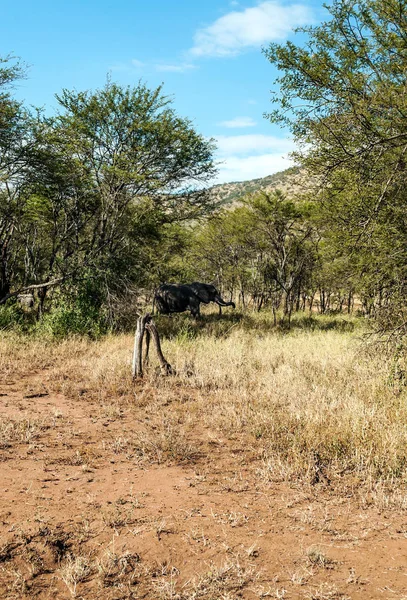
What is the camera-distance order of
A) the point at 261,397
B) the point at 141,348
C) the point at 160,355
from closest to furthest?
the point at 261,397
the point at 141,348
the point at 160,355

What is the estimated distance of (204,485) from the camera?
480 cm

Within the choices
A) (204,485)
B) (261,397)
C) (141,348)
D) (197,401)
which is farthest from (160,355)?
(204,485)

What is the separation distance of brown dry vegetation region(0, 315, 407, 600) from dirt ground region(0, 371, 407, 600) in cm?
1

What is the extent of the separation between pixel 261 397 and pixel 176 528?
393cm

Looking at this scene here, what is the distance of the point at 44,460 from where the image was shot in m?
5.22

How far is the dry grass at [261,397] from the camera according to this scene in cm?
521

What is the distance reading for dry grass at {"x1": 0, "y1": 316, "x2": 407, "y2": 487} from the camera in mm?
5215

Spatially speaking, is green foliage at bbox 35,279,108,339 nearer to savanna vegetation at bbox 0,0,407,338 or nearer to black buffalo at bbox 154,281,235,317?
savanna vegetation at bbox 0,0,407,338

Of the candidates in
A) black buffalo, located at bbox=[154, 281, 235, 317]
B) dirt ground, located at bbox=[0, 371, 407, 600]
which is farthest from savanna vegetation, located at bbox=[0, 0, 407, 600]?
black buffalo, located at bbox=[154, 281, 235, 317]

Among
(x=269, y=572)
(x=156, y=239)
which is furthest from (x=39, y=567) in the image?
(x=156, y=239)

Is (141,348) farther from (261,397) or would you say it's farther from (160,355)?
(261,397)

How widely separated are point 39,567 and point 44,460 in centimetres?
200

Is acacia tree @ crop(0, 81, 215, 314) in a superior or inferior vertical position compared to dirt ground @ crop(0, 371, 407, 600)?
superior

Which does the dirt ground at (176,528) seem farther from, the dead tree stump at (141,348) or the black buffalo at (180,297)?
the black buffalo at (180,297)
